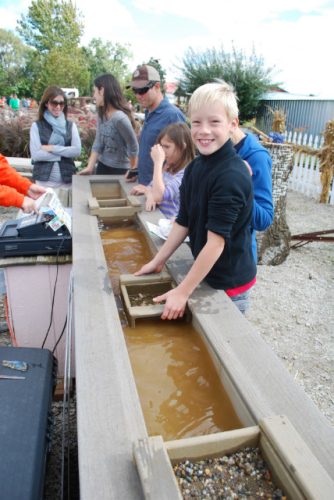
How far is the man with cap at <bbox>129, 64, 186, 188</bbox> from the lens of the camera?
346 cm

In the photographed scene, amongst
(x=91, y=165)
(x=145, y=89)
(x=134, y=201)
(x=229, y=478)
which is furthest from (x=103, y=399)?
(x=91, y=165)

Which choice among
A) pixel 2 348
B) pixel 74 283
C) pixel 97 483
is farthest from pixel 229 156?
pixel 2 348

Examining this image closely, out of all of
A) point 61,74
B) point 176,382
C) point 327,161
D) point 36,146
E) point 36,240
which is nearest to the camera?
point 176,382

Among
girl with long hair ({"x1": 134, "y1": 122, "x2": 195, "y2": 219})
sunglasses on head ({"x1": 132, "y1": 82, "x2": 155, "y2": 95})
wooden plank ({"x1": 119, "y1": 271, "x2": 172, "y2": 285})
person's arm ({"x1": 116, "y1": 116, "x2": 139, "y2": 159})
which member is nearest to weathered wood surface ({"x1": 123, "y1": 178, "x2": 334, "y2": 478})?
wooden plank ({"x1": 119, "y1": 271, "x2": 172, "y2": 285})

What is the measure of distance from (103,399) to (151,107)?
2971 mm

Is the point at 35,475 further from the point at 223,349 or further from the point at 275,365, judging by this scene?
the point at 275,365

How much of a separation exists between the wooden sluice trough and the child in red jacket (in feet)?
3.71

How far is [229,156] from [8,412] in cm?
153

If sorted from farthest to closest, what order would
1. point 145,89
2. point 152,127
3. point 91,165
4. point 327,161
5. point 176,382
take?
point 327,161
point 91,165
point 152,127
point 145,89
point 176,382

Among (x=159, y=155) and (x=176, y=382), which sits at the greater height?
(x=159, y=155)

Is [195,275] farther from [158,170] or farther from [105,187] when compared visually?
[105,187]

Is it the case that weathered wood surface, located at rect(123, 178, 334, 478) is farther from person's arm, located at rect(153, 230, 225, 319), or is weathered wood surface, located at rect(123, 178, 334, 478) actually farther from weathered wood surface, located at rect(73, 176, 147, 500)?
weathered wood surface, located at rect(73, 176, 147, 500)

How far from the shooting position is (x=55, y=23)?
51.9 meters

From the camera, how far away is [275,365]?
4.69 ft
